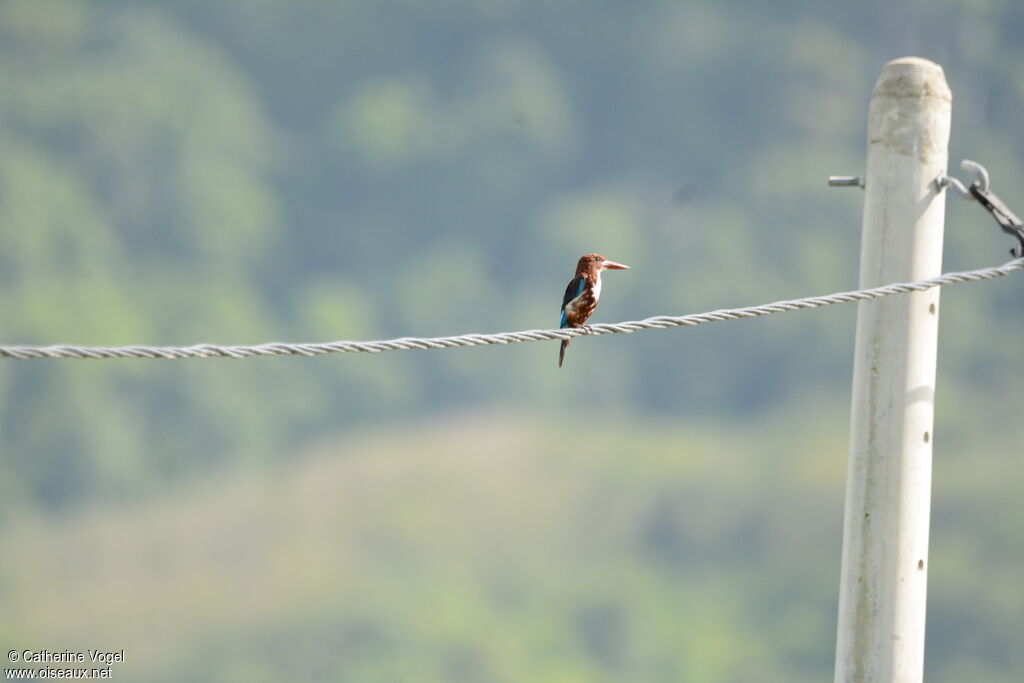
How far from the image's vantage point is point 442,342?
4.36 metres

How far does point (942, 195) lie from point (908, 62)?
1.73 feet

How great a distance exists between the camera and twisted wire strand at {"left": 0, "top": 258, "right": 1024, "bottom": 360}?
3.51 m

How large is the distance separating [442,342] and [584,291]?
A: 289 cm

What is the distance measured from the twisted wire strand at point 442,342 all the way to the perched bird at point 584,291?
6.13 feet

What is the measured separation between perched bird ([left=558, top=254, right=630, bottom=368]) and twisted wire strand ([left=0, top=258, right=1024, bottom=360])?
6.13ft

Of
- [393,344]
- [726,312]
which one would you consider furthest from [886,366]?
[393,344]

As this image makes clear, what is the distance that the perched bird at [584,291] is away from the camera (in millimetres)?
7168

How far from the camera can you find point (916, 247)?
461 centimetres

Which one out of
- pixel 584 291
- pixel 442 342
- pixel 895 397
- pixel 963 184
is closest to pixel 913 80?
pixel 963 184

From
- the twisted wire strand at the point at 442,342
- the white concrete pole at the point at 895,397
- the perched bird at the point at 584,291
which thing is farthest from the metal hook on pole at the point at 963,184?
the perched bird at the point at 584,291

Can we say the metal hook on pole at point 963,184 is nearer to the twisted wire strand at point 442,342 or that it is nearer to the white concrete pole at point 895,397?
the white concrete pole at point 895,397

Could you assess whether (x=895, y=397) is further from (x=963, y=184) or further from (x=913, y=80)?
(x=913, y=80)

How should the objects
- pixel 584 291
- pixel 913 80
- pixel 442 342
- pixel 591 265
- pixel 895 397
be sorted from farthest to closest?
pixel 591 265 → pixel 584 291 → pixel 913 80 → pixel 895 397 → pixel 442 342

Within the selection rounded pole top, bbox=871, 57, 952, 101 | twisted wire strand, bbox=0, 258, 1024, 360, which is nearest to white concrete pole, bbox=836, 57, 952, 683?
rounded pole top, bbox=871, 57, 952, 101
